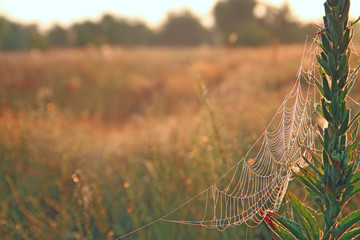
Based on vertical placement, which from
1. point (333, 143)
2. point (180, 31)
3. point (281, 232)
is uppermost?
point (180, 31)

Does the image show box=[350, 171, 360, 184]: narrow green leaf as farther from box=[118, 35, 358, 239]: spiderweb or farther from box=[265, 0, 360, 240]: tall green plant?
box=[118, 35, 358, 239]: spiderweb

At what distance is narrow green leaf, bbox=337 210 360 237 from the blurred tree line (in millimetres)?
22165

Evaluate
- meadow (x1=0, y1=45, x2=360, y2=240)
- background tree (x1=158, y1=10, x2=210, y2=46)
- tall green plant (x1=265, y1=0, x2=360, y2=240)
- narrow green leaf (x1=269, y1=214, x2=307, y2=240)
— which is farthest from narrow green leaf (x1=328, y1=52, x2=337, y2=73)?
background tree (x1=158, y1=10, x2=210, y2=46)

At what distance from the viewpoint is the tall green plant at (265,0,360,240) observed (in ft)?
2.66

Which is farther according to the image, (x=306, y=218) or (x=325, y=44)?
(x=306, y=218)

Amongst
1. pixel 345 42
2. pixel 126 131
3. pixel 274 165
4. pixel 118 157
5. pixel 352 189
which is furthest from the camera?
pixel 126 131

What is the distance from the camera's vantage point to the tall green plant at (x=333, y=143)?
810mm

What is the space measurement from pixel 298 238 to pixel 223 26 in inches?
1646

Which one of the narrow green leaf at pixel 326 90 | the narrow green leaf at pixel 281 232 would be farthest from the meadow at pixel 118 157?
the narrow green leaf at pixel 326 90

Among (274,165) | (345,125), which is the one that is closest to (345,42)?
(345,125)

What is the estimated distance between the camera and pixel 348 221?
2.98 ft

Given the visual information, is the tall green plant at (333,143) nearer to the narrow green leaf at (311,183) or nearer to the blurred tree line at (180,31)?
the narrow green leaf at (311,183)

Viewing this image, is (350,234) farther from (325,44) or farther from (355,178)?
(325,44)

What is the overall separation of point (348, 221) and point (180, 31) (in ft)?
168
